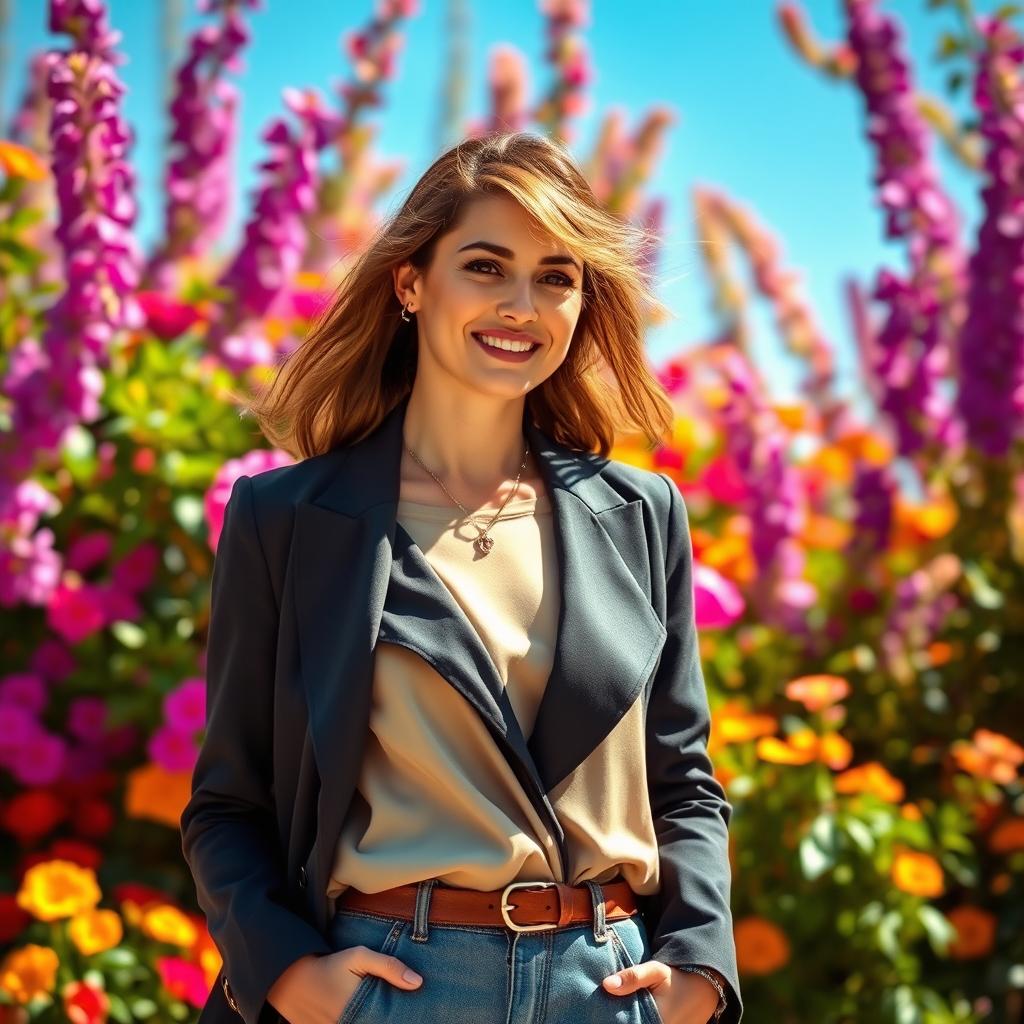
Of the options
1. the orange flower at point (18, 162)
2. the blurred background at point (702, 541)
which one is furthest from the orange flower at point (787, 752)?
the orange flower at point (18, 162)

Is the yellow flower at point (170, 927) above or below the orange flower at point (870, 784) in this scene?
below

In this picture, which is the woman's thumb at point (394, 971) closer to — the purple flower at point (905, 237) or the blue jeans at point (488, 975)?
the blue jeans at point (488, 975)

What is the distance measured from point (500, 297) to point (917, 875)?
1.96 meters

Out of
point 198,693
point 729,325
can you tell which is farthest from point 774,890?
point 729,325

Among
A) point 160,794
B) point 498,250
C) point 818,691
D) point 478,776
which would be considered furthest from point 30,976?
point 498,250

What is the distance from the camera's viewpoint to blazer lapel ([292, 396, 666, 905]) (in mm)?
1649

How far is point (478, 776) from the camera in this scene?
1683 millimetres

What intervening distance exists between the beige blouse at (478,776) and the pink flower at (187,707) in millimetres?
1303

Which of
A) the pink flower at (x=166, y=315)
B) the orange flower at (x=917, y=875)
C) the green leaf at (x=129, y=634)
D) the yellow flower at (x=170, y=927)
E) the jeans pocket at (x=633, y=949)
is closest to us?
the jeans pocket at (x=633, y=949)

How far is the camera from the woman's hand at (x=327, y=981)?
1.57m

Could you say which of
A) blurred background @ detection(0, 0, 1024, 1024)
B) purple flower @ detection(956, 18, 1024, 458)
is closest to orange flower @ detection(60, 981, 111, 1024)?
blurred background @ detection(0, 0, 1024, 1024)

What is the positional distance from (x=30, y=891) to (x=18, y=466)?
952mm

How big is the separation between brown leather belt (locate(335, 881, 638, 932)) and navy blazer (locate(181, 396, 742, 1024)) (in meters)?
0.07

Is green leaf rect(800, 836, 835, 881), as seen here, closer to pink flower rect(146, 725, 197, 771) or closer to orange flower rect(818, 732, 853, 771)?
orange flower rect(818, 732, 853, 771)
